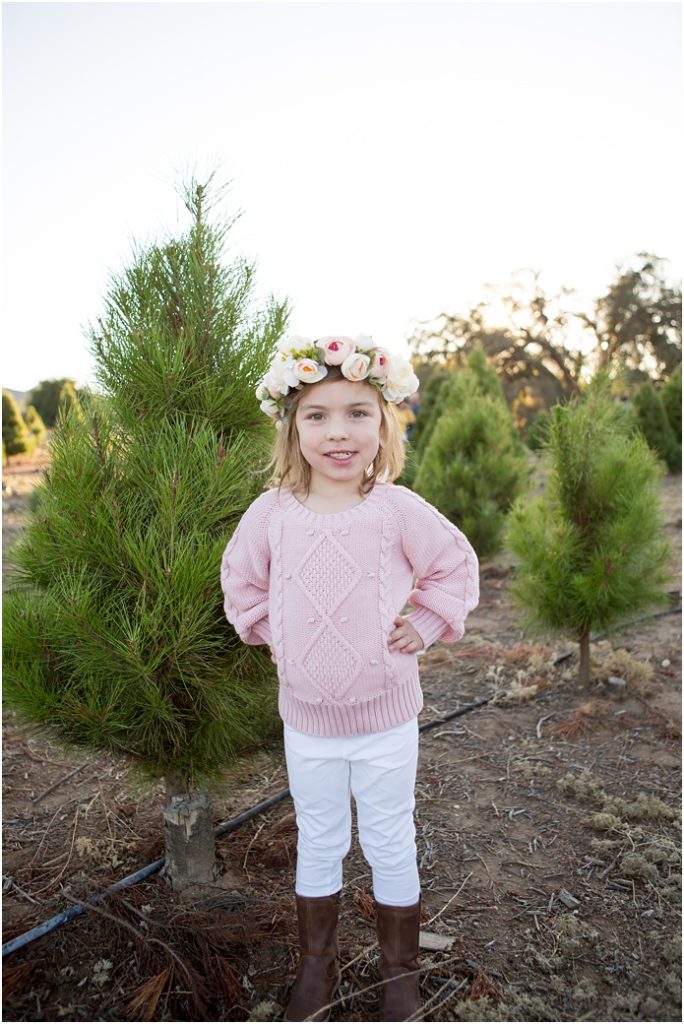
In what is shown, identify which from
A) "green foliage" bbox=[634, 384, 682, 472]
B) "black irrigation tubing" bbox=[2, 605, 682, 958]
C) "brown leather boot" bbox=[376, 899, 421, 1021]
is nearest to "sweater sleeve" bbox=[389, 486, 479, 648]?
"brown leather boot" bbox=[376, 899, 421, 1021]

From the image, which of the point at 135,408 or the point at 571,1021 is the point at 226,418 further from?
the point at 571,1021

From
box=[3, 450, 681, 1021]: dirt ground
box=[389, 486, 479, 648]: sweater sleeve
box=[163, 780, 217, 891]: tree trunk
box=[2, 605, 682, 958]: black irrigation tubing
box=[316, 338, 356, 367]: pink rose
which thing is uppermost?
box=[316, 338, 356, 367]: pink rose

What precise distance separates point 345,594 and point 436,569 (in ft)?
0.99

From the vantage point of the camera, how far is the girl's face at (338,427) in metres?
2.09

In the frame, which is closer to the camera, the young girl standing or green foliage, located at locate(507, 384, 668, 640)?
the young girl standing

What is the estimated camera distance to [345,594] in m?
2.07

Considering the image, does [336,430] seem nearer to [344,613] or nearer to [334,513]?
[334,513]

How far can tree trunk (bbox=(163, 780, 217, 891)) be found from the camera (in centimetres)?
263

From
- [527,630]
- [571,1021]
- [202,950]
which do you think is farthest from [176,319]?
[527,630]

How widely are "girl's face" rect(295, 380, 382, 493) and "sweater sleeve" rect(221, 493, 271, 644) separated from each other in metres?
0.24

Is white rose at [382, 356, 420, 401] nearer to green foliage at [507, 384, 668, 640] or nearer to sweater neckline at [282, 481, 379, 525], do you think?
sweater neckline at [282, 481, 379, 525]

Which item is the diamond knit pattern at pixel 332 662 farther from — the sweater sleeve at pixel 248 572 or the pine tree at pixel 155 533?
the pine tree at pixel 155 533

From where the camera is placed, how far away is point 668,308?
1081 inches

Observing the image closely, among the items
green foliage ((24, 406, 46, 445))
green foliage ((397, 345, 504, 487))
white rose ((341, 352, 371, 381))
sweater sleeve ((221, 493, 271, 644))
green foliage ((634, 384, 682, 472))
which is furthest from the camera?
green foliage ((24, 406, 46, 445))
